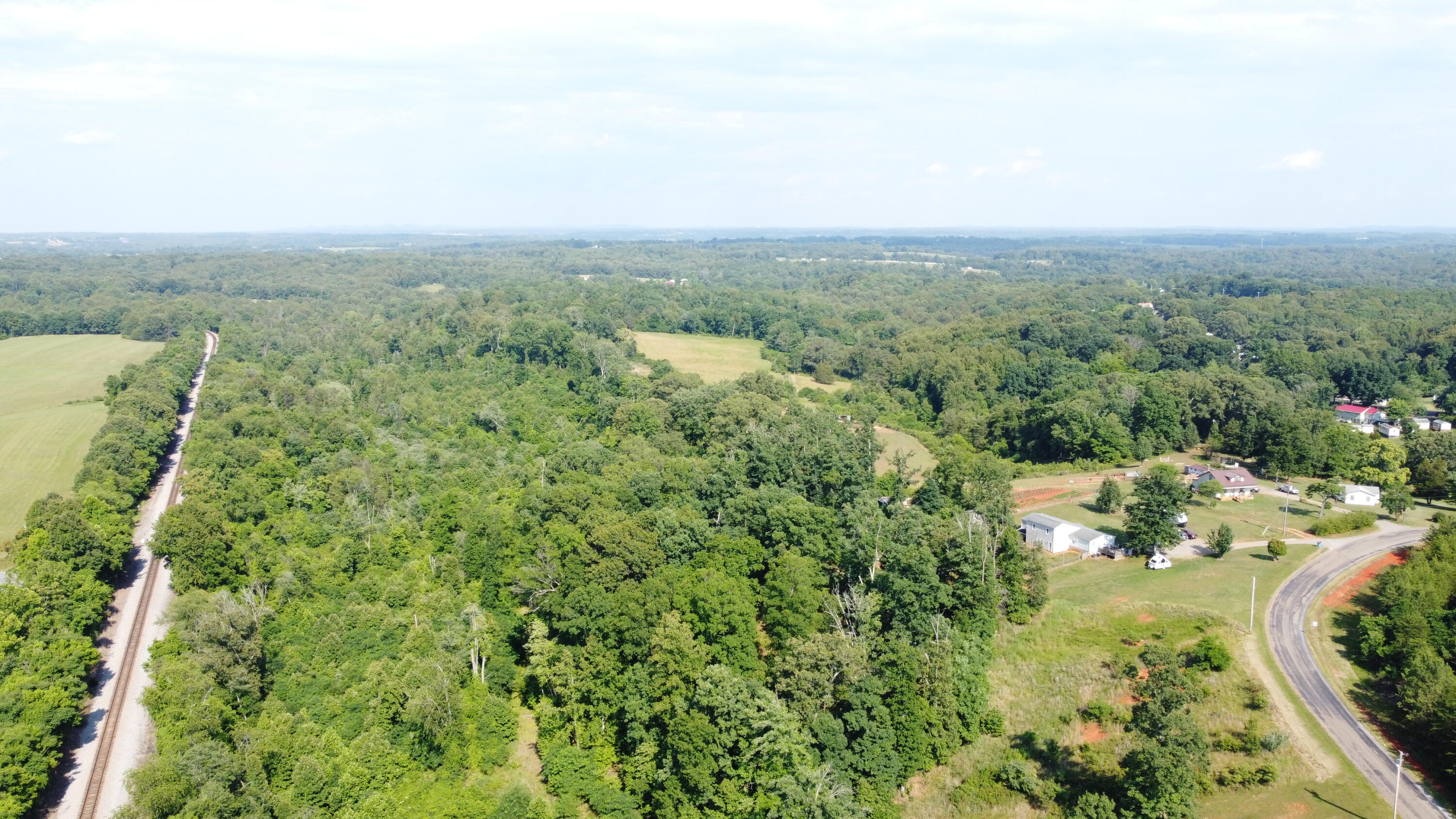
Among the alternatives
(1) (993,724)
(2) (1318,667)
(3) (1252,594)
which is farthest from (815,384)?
(2) (1318,667)

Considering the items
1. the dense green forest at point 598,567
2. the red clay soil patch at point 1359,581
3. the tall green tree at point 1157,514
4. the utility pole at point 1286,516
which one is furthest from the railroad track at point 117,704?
the utility pole at point 1286,516

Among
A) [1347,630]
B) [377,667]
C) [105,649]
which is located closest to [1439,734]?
[1347,630]

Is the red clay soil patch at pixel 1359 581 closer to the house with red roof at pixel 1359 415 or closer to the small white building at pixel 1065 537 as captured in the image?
the small white building at pixel 1065 537

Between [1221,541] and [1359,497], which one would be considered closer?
[1221,541]

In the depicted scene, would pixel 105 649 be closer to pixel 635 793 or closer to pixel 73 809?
pixel 73 809

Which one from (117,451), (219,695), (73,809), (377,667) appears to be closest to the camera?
(73,809)

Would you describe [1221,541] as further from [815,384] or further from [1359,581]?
[815,384]

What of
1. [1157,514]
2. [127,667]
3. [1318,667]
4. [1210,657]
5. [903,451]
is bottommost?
[127,667]
